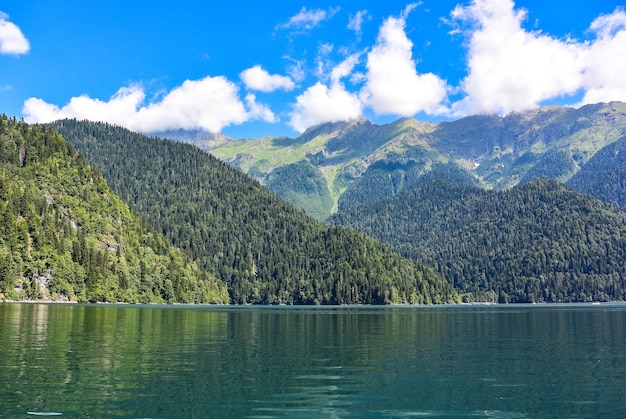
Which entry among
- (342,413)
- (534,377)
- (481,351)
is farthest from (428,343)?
(342,413)

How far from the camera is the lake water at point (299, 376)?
43438 mm

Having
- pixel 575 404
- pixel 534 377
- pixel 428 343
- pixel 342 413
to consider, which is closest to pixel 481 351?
pixel 428 343

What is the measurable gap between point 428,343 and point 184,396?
54.7 m

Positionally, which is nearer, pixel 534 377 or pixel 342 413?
pixel 342 413

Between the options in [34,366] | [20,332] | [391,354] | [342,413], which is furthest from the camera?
[20,332]

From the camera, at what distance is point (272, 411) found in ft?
139

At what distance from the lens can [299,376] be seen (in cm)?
5812

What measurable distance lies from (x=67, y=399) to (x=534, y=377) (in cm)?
4291

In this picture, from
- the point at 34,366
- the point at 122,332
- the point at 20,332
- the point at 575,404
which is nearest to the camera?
the point at 575,404

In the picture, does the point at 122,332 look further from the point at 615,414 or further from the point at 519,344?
the point at 615,414

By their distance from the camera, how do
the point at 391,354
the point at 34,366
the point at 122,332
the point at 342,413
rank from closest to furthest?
the point at 342,413 → the point at 34,366 → the point at 391,354 → the point at 122,332

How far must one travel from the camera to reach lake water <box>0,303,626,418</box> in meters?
43.4

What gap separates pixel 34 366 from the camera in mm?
58281

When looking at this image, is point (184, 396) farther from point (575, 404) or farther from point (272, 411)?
point (575, 404)
